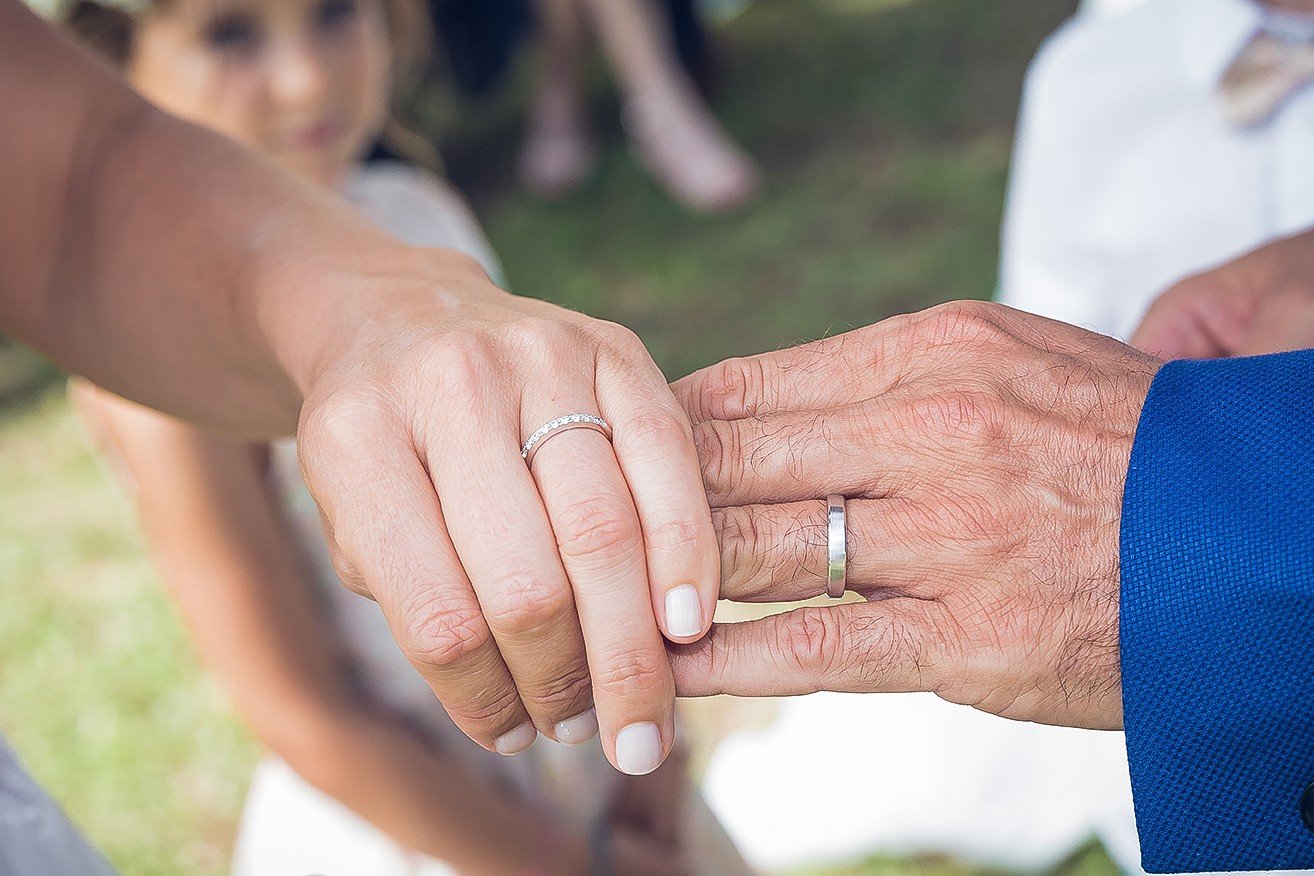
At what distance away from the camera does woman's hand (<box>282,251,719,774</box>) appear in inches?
35.8

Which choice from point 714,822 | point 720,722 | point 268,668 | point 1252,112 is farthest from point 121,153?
point 720,722

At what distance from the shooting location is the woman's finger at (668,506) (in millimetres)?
954

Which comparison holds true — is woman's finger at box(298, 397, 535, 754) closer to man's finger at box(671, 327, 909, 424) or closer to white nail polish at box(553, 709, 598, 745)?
white nail polish at box(553, 709, 598, 745)

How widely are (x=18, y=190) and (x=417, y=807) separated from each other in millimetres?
1033

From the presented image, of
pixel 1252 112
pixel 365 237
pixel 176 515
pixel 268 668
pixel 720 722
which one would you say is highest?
pixel 365 237

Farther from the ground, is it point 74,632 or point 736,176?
point 736,176

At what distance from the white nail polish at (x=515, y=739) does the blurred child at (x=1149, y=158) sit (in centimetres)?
114

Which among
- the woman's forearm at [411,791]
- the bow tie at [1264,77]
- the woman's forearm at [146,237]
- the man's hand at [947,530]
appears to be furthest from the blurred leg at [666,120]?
the man's hand at [947,530]

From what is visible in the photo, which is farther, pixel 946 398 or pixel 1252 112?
pixel 1252 112

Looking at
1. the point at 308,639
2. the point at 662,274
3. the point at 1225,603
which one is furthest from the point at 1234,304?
the point at 662,274

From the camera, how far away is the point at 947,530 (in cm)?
105

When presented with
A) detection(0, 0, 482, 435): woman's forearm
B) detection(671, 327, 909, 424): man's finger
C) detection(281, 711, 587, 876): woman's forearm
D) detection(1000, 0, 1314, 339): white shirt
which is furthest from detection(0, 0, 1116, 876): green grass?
detection(1000, 0, 1314, 339): white shirt

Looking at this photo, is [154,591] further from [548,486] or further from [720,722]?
[548,486]

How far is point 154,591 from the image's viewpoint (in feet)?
10.2
